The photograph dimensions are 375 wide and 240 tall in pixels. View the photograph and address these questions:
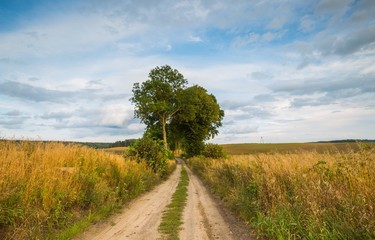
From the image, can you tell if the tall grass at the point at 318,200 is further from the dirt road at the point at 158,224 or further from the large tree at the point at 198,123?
the large tree at the point at 198,123

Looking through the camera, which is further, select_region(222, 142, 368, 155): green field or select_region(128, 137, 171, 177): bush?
select_region(128, 137, 171, 177): bush

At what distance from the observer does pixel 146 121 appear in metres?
46.4

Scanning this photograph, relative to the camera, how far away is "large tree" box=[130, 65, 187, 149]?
3991cm

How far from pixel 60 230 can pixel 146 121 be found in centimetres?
3885

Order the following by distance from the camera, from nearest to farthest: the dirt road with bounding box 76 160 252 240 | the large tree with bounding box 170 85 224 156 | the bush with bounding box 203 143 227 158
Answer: the dirt road with bounding box 76 160 252 240, the bush with bounding box 203 143 227 158, the large tree with bounding box 170 85 224 156

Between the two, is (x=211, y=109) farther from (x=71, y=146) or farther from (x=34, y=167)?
(x=34, y=167)

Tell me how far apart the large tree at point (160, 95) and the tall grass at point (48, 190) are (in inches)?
1027

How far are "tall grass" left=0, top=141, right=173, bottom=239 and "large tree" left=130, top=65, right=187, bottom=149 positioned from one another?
26097 millimetres

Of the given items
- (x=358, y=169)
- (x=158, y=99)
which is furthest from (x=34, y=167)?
(x=158, y=99)

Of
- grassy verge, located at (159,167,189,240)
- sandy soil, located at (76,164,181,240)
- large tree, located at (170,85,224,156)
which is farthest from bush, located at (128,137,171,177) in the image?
large tree, located at (170,85,224,156)

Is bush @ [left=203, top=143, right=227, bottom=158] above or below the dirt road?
above

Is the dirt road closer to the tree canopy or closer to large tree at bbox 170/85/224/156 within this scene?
the tree canopy

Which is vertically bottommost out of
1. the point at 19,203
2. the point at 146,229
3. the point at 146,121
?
the point at 146,229

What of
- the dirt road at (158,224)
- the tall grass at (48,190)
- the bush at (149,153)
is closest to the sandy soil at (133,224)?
the dirt road at (158,224)
